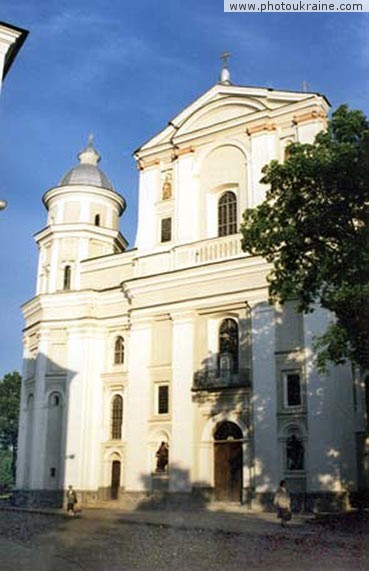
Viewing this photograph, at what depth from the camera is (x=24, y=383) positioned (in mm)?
38438

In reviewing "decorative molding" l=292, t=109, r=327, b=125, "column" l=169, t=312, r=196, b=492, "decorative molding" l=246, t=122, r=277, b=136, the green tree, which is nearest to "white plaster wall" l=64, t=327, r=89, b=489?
"column" l=169, t=312, r=196, b=492

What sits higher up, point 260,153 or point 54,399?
point 260,153

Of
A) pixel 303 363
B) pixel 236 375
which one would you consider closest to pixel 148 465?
pixel 236 375

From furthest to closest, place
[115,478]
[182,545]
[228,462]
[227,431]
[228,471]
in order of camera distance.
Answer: [115,478] < [227,431] < [228,462] < [228,471] < [182,545]

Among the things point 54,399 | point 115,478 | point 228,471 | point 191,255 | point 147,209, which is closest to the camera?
point 228,471

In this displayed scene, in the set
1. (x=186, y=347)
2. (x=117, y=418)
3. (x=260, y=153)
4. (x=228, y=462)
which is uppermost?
(x=260, y=153)

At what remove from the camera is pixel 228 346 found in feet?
101

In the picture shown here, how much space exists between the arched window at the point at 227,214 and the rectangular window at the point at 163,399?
7.92 meters

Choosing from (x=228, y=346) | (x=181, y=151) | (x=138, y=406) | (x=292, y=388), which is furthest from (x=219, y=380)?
(x=181, y=151)

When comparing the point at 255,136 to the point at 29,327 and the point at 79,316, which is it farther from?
the point at 29,327

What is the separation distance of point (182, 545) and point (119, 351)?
1984 cm

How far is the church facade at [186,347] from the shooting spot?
90.9ft

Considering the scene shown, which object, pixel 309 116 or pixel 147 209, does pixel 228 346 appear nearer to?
pixel 147 209

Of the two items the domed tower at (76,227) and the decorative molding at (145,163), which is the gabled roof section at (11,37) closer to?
the decorative molding at (145,163)
